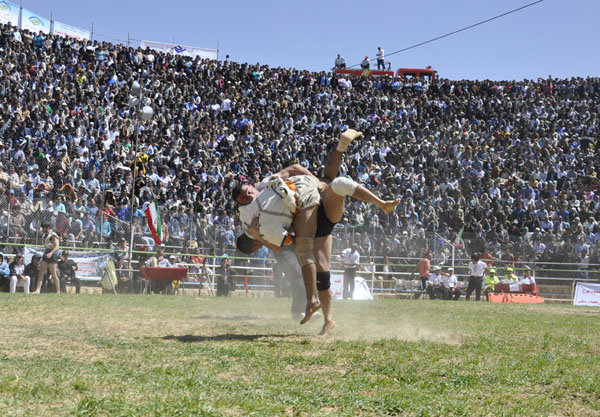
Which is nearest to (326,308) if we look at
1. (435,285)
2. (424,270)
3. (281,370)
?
(281,370)

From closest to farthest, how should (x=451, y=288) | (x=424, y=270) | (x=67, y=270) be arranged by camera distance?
1. (x=67, y=270)
2. (x=451, y=288)
3. (x=424, y=270)

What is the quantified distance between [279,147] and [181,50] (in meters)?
9.33

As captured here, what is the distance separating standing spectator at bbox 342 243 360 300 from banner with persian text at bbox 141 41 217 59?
59.8 ft

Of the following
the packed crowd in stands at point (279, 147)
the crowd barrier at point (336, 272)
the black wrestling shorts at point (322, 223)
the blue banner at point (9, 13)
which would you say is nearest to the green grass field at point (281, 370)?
the black wrestling shorts at point (322, 223)

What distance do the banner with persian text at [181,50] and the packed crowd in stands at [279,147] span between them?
6.79ft

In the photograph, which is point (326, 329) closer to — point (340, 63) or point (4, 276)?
point (4, 276)

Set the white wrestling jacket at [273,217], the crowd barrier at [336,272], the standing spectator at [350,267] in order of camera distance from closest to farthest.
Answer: the white wrestling jacket at [273,217] < the crowd barrier at [336,272] < the standing spectator at [350,267]

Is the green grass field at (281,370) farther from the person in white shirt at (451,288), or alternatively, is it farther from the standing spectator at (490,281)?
the standing spectator at (490,281)

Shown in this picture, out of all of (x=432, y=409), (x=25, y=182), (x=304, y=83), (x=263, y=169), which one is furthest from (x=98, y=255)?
(x=304, y=83)

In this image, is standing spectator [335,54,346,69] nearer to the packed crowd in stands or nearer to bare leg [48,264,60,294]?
the packed crowd in stands

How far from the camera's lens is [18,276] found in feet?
52.5

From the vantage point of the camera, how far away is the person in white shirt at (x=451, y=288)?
72.1ft

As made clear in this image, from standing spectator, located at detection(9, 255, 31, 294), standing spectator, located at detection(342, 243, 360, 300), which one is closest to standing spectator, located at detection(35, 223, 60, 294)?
standing spectator, located at detection(9, 255, 31, 294)

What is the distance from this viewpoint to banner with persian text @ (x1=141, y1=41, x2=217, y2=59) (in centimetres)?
3500
